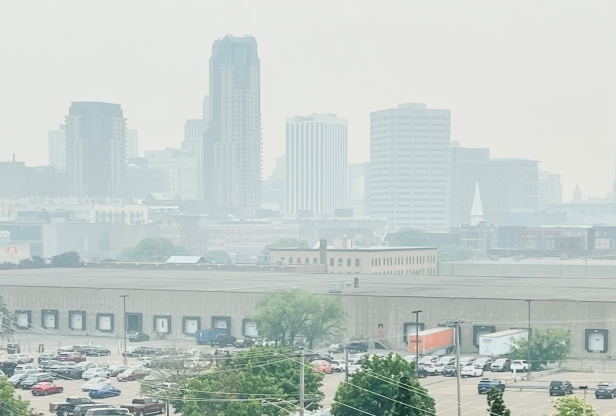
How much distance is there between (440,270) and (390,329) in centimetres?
8348

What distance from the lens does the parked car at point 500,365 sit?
230 ft

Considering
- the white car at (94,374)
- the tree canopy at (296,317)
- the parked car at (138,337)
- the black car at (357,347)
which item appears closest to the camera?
the white car at (94,374)

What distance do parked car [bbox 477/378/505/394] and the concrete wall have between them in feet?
53.4

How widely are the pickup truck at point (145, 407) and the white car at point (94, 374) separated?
12.0 meters

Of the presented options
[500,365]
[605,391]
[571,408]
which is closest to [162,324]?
[500,365]

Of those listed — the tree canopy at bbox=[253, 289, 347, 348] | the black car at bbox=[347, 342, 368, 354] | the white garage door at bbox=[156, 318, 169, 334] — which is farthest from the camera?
the white garage door at bbox=[156, 318, 169, 334]

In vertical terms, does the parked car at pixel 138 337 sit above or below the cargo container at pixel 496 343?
below

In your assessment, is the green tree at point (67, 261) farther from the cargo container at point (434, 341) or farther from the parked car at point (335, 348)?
the cargo container at point (434, 341)

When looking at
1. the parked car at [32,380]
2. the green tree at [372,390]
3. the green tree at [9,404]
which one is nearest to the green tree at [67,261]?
the parked car at [32,380]

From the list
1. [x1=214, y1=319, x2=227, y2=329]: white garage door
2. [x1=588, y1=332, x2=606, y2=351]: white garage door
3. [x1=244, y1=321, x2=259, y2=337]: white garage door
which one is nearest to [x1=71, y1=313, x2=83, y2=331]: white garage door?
[x1=214, y1=319, x2=227, y2=329]: white garage door

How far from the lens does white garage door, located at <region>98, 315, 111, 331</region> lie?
93812 mm

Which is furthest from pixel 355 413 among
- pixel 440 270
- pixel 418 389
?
pixel 440 270

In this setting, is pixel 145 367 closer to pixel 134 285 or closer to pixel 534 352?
pixel 534 352

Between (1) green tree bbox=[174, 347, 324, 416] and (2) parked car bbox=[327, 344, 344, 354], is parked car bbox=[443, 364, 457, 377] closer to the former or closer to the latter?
(2) parked car bbox=[327, 344, 344, 354]
